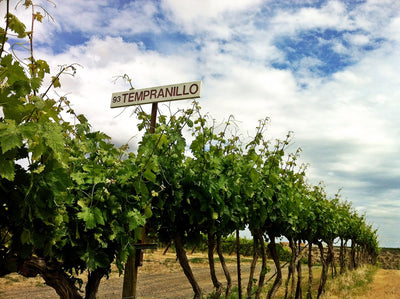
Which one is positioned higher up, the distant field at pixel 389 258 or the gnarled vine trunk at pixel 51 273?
the gnarled vine trunk at pixel 51 273

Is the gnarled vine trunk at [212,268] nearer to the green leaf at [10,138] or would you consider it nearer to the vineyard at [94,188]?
the vineyard at [94,188]

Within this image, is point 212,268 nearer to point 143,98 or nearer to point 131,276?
point 131,276

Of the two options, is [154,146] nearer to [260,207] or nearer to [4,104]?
[4,104]

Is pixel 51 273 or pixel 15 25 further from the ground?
pixel 15 25

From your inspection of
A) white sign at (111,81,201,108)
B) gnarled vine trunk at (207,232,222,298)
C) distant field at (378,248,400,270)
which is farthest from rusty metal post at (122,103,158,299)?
distant field at (378,248,400,270)

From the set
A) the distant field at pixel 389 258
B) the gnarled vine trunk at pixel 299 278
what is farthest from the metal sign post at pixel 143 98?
the distant field at pixel 389 258

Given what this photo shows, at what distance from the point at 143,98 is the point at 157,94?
21 centimetres

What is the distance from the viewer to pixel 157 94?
477 cm

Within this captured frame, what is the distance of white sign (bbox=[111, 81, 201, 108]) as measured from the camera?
452cm

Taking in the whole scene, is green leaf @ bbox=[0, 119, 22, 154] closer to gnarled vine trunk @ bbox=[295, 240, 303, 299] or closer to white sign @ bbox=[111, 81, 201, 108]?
white sign @ bbox=[111, 81, 201, 108]

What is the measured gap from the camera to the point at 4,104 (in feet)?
5.80

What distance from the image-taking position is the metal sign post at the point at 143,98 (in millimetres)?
4316

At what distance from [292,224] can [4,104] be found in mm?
5668

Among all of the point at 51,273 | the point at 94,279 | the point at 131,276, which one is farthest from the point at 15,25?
the point at 131,276
